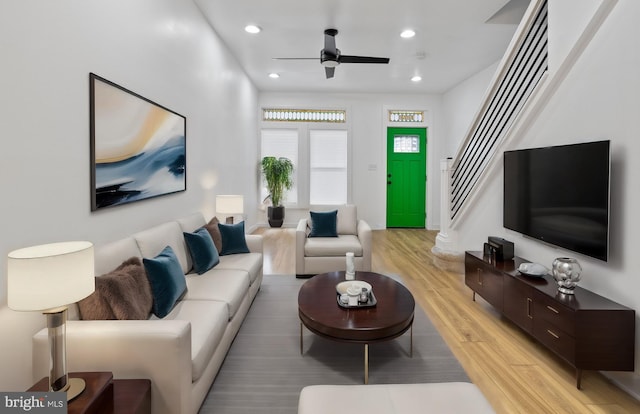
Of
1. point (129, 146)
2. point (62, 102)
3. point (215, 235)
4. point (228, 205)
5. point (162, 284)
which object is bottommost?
point (162, 284)

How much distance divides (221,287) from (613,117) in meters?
2.95

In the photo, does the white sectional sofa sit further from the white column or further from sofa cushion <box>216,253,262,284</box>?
the white column

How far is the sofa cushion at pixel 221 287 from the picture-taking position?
244 centimetres

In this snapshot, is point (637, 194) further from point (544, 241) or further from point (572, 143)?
point (544, 241)

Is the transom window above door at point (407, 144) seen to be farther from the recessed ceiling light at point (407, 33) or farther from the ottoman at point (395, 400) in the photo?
the ottoman at point (395, 400)

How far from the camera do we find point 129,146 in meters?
2.53

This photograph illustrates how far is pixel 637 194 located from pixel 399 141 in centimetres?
605

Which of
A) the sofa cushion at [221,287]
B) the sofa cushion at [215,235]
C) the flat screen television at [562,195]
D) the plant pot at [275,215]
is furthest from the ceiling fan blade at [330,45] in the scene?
the plant pot at [275,215]

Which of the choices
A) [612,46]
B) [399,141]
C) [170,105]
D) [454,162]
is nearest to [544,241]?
[612,46]

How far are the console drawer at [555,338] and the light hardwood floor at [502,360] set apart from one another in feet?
0.54

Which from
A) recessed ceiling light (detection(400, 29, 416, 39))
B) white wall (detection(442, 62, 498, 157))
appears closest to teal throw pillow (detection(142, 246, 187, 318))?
recessed ceiling light (detection(400, 29, 416, 39))

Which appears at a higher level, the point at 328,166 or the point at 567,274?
the point at 328,166

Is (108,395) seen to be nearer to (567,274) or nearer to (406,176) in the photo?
(567,274)

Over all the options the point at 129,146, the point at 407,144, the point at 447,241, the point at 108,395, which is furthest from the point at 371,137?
the point at 108,395
